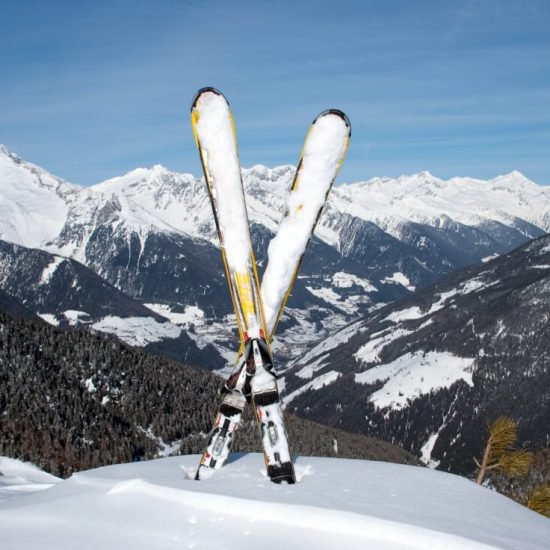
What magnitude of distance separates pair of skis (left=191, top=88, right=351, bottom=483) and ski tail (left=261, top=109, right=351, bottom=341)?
29mm

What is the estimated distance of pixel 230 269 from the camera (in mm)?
18188

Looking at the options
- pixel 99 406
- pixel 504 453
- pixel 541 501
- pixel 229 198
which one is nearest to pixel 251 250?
pixel 229 198

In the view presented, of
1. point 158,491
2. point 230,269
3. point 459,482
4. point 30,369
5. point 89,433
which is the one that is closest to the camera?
point 158,491

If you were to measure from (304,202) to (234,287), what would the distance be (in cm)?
343

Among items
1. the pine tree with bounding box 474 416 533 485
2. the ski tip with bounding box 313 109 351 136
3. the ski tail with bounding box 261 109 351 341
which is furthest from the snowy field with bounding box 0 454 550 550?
the ski tip with bounding box 313 109 351 136

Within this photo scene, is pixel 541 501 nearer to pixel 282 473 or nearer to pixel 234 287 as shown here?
pixel 282 473

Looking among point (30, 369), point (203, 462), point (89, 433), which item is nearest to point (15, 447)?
point (89, 433)

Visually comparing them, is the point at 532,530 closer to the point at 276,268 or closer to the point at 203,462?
the point at 203,462

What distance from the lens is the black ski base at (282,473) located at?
15609mm

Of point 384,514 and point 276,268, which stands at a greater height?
point 276,268

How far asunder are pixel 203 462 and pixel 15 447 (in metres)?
90.5

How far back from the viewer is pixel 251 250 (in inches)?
719

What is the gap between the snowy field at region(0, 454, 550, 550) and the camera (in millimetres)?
12117

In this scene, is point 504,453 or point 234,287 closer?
point 234,287
